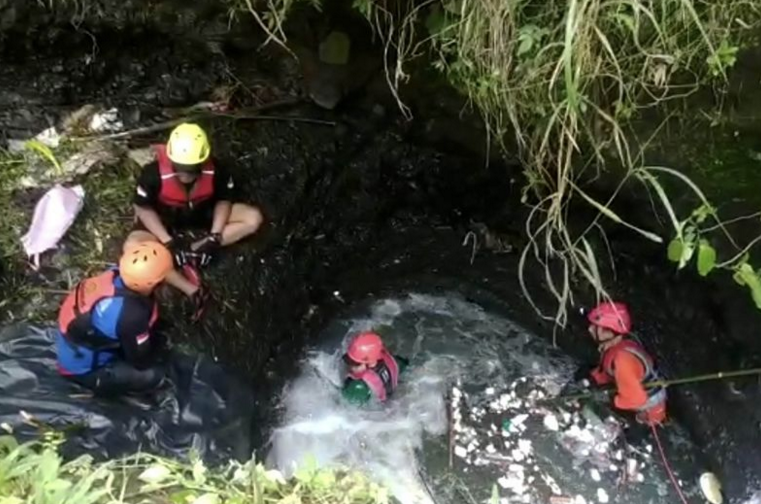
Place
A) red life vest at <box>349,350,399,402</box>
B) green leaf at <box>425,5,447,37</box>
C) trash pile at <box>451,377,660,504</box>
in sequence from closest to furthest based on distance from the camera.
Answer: green leaf at <box>425,5,447,37</box> < trash pile at <box>451,377,660,504</box> < red life vest at <box>349,350,399,402</box>

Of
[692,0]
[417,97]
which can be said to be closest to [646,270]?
[417,97]

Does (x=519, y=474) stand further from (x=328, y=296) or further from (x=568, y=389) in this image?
(x=328, y=296)

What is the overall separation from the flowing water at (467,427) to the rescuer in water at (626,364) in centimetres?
22

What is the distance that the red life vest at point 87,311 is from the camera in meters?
4.46

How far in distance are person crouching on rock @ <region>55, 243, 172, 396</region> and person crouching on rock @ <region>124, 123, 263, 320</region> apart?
47cm

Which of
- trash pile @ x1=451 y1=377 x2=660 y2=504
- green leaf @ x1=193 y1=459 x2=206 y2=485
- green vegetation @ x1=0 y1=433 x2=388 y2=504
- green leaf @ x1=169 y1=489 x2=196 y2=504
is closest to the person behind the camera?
green vegetation @ x1=0 y1=433 x2=388 y2=504

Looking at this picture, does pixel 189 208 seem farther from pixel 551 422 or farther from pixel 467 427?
pixel 551 422

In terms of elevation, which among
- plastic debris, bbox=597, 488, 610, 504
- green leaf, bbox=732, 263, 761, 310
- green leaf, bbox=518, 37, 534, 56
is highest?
green leaf, bbox=518, 37, 534, 56

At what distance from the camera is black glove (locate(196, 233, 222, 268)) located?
17.3 ft

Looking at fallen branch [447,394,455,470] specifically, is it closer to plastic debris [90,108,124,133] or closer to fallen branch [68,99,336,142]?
fallen branch [68,99,336,142]

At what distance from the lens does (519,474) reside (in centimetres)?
532

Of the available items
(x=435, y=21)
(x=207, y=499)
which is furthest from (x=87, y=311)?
(x=435, y=21)

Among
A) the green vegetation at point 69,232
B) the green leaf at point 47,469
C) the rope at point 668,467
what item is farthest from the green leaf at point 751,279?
the green vegetation at point 69,232

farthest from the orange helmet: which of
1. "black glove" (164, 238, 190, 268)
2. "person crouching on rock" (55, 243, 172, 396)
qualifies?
"black glove" (164, 238, 190, 268)
